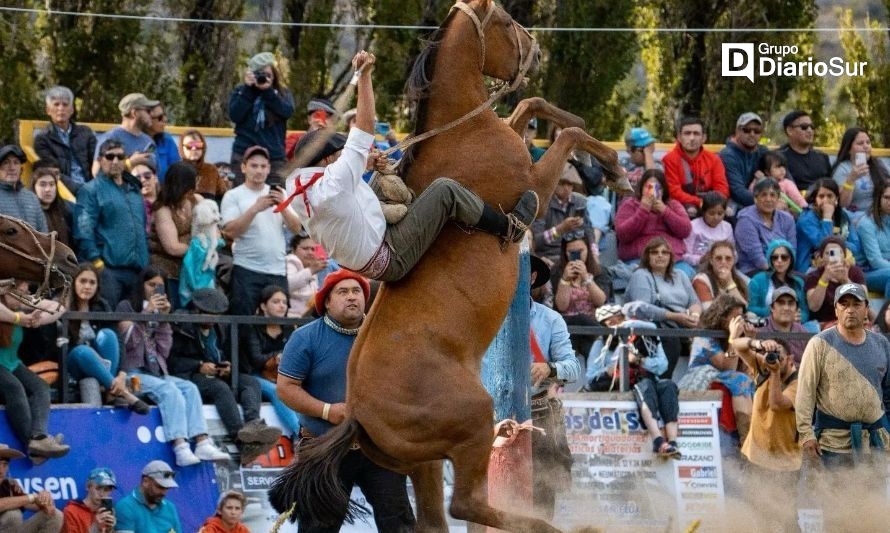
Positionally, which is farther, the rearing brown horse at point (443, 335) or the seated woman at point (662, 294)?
the seated woman at point (662, 294)

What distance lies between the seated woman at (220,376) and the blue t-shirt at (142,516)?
72 cm

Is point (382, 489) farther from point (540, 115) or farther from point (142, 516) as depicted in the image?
point (142, 516)

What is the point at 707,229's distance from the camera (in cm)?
1370

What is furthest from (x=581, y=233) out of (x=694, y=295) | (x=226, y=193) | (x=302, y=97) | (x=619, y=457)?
(x=302, y=97)

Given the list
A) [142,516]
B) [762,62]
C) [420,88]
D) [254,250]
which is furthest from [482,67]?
[762,62]

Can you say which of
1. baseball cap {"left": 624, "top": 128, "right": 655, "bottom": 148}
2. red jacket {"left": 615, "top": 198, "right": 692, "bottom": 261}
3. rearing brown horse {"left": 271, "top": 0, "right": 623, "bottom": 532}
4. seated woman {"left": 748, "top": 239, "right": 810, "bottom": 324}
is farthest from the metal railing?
rearing brown horse {"left": 271, "top": 0, "right": 623, "bottom": 532}

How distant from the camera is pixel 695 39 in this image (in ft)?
55.5

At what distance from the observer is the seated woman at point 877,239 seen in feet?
45.5

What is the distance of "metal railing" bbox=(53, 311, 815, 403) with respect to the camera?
10.2m

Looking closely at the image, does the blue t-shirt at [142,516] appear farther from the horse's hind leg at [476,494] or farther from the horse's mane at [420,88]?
the horse's mane at [420,88]

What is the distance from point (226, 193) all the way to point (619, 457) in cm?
354

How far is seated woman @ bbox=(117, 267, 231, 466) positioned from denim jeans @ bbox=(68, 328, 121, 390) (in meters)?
0.15

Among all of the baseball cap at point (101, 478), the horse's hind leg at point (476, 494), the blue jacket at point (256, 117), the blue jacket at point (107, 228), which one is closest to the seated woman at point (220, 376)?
the blue jacket at point (107, 228)

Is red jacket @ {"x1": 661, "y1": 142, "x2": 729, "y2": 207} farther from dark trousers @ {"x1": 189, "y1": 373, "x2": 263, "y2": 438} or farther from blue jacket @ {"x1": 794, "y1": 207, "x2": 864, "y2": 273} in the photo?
dark trousers @ {"x1": 189, "y1": 373, "x2": 263, "y2": 438}
